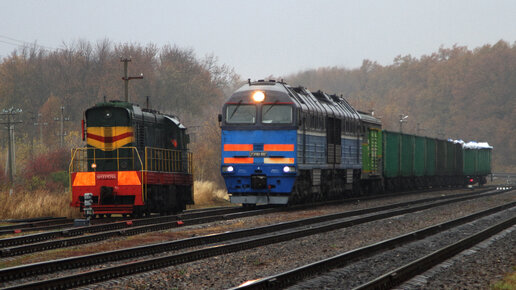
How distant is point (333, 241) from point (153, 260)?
4.87m

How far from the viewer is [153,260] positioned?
9922 mm

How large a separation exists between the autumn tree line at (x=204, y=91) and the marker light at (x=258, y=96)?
4.76 m

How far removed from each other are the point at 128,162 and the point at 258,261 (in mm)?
9809

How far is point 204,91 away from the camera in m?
79.4

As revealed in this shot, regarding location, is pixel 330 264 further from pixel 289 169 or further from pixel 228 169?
pixel 228 169

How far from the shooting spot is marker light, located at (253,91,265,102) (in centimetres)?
2167

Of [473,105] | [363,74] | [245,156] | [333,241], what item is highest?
[363,74]

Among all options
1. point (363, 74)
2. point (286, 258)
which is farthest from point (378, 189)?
point (363, 74)

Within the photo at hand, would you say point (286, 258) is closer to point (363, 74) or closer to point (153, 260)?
point (153, 260)

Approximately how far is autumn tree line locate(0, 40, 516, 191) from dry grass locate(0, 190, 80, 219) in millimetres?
4188

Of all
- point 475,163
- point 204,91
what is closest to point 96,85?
point 204,91

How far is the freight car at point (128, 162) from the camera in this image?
18500 mm

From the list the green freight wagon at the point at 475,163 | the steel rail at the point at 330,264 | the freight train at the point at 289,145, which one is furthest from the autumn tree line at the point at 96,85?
the steel rail at the point at 330,264

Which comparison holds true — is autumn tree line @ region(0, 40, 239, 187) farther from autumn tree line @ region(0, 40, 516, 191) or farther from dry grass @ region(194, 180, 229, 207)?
dry grass @ region(194, 180, 229, 207)
